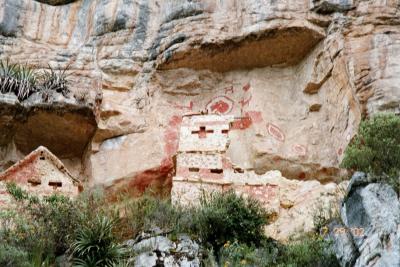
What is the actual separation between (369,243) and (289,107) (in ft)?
35.1

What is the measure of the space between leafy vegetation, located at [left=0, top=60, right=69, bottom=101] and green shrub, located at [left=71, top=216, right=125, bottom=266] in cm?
762

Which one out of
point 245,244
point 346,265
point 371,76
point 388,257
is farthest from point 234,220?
point 371,76

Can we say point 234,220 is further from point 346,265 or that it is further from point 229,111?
point 229,111

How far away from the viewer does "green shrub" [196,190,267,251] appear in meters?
15.0

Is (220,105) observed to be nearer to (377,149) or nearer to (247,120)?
(247,120)

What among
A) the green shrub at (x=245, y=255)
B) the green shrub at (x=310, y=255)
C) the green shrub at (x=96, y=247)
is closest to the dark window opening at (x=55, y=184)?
the green shrub at (x=96, y=247)

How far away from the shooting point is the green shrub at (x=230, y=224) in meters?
15.0

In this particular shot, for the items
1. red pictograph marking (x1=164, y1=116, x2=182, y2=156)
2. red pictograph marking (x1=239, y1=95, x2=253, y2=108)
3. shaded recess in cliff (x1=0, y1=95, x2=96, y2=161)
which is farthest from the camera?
red pictograph marking (x1=239, y1=95, x2=253, y2=108)

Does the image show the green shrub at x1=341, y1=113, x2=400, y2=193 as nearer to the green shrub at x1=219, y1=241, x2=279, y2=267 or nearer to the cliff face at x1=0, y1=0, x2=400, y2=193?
the green shrub at x1=219, y1=241, x2=279, y2=267

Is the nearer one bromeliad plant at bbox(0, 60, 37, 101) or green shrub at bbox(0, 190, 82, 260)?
green shrub at bbox(0, 190, 82, 260)

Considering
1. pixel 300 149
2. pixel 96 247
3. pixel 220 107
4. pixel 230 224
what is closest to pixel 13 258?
pixel 96 247

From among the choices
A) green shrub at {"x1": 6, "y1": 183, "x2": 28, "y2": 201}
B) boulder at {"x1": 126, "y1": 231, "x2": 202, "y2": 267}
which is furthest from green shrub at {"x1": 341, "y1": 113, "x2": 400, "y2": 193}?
green shrub at {"x1": 6, "y1": 183, "x2": 28, "y2": 201}

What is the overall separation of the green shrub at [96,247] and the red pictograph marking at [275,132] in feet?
27.3

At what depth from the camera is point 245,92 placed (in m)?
22.7
